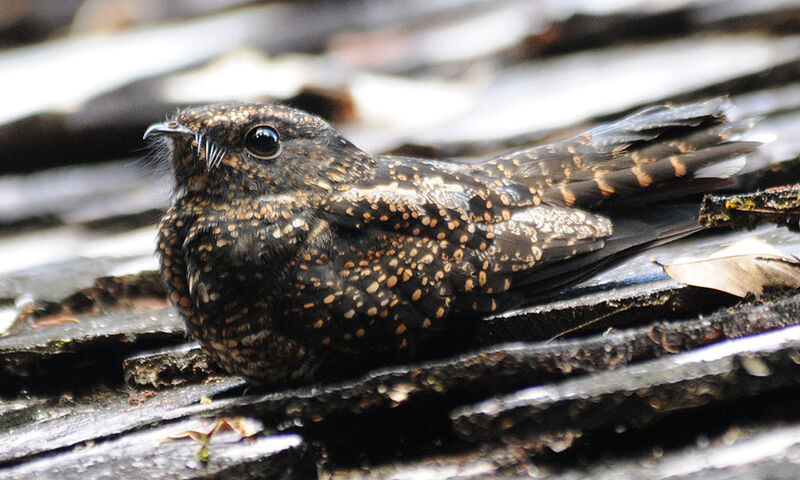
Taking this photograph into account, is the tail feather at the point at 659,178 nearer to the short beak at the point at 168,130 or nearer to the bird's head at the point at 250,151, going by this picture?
the bird's head at the point at 250,151

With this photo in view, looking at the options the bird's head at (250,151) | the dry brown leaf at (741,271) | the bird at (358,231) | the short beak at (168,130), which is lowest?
the dry brown leaf at (741,271)

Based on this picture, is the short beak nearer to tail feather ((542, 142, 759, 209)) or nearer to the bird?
the bird

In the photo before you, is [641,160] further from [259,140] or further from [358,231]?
[259,140]

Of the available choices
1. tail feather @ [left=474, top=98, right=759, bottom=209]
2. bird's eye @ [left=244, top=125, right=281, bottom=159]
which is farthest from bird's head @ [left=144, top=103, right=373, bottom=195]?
tail feather @ [left=474, top=98, right=759, bottom=209]

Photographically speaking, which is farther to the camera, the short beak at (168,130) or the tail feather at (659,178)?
the tail feather at (659,178)

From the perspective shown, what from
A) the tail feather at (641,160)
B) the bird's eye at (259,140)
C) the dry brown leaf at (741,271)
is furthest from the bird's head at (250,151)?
the dry brown leaf at (741,271)

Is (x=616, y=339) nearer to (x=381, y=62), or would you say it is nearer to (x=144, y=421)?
(x=144, y=421)

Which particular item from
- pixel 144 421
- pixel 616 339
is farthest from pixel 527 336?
pixel 144 421
